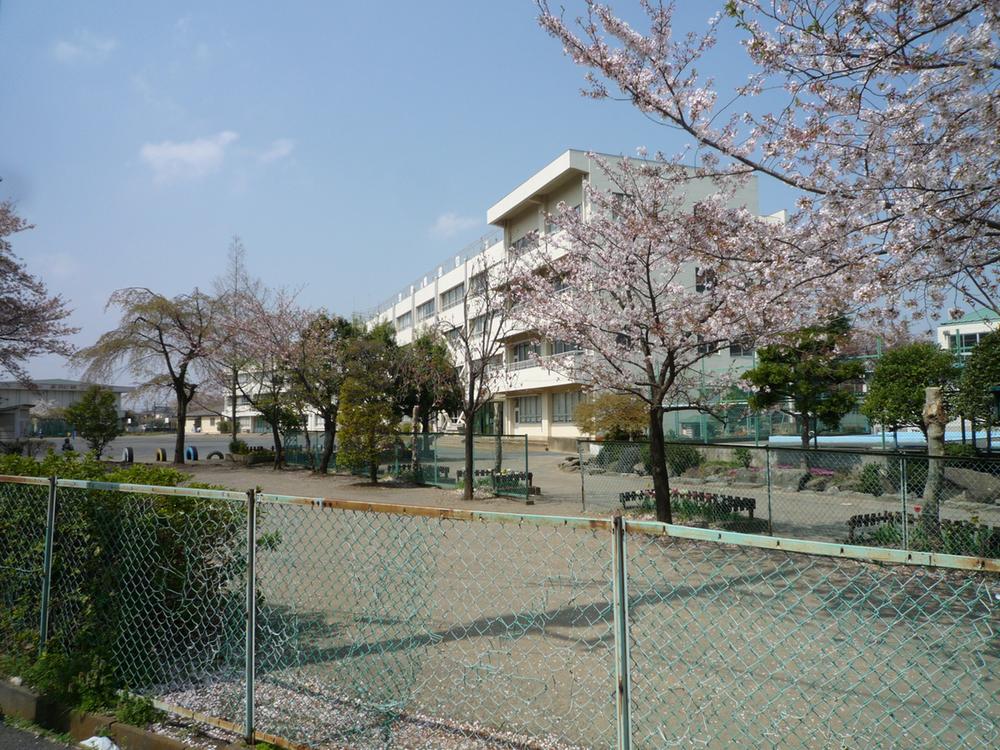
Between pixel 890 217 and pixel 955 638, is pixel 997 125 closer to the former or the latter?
pixel 890 217

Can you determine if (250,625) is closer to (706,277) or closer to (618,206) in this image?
(706,277)

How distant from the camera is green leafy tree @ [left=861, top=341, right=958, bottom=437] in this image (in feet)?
59.8

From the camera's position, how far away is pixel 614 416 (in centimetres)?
2264

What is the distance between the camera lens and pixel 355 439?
19.2 m

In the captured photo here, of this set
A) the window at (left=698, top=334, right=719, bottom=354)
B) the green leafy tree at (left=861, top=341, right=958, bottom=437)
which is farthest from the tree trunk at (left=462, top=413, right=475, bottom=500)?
the green leafy tree at (left=861, top=341, right=958, bottom=437)

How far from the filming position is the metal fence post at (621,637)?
8.61 feet

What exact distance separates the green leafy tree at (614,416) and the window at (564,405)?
9772 mm

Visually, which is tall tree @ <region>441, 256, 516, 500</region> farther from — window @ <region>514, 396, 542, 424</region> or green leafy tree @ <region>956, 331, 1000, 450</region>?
window @ <region>514, 396, 542, 424</region>

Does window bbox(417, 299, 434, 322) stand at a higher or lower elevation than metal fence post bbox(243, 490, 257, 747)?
higher

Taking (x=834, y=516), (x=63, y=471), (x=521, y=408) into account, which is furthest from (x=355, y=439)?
(x=521, y=408)

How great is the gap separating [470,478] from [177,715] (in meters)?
12.1

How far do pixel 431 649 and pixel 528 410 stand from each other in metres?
35.4

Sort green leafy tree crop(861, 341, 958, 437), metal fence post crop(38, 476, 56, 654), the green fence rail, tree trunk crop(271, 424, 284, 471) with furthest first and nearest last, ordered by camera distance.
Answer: tree trunk crop(271, 424, 284, 471)
green leafy tree crop(861, 341, 958, 437)
metal fence post crop(38, 476, 56, 654)
the green fence rail

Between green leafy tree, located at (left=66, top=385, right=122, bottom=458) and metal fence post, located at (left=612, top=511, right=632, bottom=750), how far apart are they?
2876 centimetres
